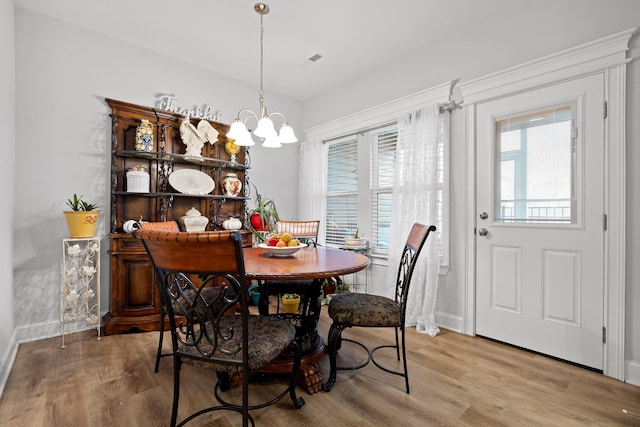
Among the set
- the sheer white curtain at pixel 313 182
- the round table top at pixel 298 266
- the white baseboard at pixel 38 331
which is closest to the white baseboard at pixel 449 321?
the round table top at pixel 298 266

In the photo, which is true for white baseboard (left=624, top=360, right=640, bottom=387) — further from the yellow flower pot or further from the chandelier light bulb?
the yellow flower pot

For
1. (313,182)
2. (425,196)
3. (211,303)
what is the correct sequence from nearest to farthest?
1. (211,303)
2. (425,196)
3. (313,182)

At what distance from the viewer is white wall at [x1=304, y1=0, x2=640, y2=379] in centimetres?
197

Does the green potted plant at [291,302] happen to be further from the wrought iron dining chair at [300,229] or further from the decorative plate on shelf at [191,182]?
the decorative plate on shelf at [191,182]

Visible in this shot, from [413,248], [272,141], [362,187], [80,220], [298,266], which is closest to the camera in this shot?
[298,266]

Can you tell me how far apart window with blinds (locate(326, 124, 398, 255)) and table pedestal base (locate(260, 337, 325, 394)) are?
1901mm

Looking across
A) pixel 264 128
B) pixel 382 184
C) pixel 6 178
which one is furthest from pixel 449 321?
pixel 6 178

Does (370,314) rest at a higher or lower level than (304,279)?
lower

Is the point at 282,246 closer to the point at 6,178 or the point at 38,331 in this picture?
the point at 6,178

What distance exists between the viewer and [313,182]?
169 inches

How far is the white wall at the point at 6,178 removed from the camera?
6.53 ft

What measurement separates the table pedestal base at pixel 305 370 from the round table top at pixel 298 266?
24.2 inches

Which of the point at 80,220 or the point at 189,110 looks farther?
the point at 189,110

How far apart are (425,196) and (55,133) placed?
3480 mm
